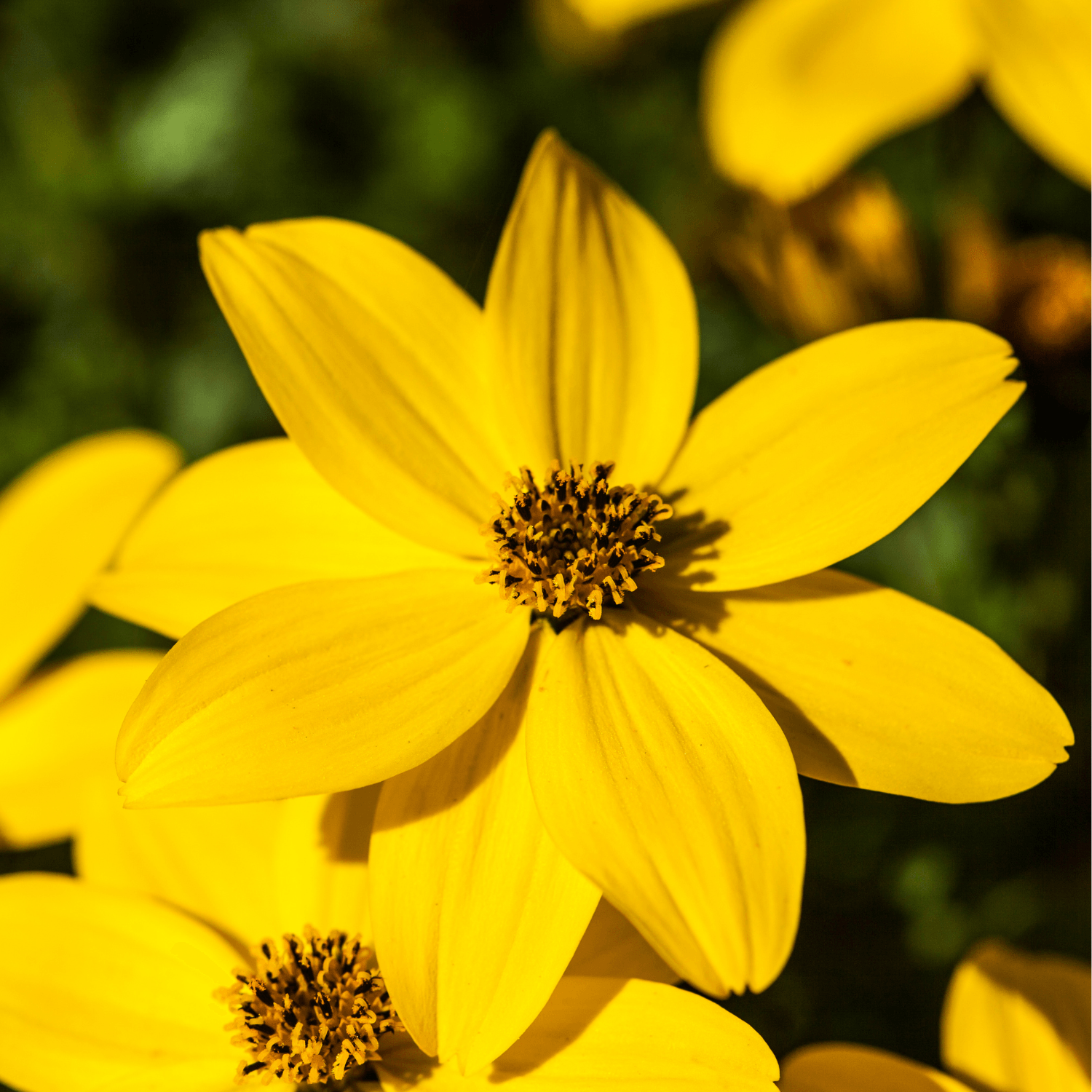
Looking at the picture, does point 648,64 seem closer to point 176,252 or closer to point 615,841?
point 176,252

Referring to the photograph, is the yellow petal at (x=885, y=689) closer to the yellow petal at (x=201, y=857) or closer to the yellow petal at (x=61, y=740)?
the yellow petal at (x=201, y=857)

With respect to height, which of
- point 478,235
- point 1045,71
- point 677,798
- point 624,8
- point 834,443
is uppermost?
point 624,8

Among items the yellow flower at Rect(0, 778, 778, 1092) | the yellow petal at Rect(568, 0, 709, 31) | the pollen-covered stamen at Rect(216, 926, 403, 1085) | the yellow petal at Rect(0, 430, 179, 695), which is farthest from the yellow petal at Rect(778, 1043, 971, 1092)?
the yellow petal at Rect(568, 0, 709, 31)

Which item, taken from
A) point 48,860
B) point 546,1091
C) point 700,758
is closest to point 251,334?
point 700,758

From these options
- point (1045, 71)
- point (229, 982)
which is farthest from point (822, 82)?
point (229, 982)

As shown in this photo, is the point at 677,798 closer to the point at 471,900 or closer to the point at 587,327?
the point at 471,900

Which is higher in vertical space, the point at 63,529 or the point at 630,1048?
the point at 63,529

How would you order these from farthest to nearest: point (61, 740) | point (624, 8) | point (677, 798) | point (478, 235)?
point (478, 235)
point (624, 8)
point (61, 740)
point (677, 798)

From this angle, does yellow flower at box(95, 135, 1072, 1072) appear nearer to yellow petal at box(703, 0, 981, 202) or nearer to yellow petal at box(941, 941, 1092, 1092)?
yellow petal at box(941, 941, 1092, 1092)
